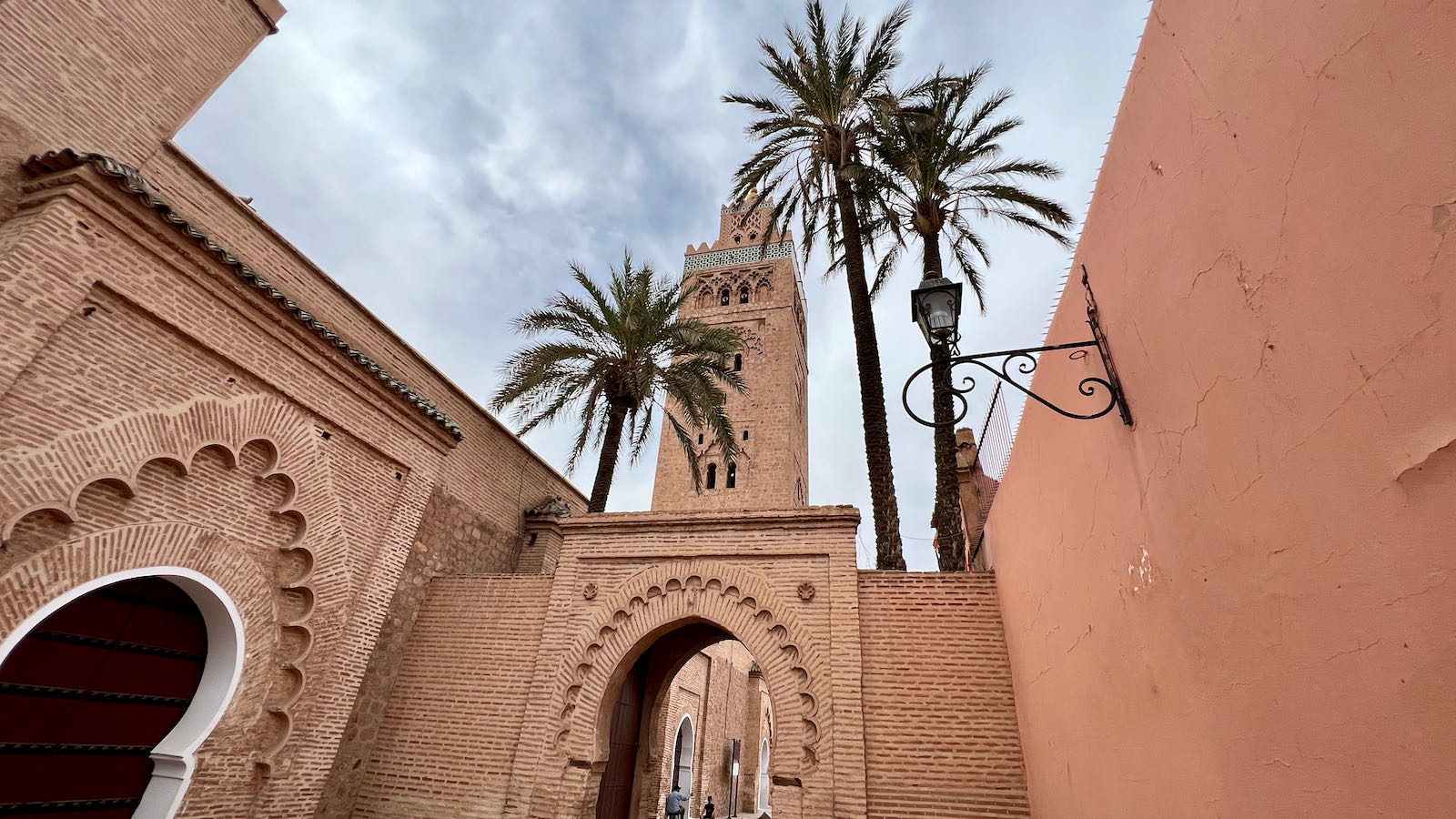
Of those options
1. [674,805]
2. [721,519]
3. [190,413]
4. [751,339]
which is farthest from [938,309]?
[751,339]

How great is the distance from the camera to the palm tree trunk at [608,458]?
10.1 metres

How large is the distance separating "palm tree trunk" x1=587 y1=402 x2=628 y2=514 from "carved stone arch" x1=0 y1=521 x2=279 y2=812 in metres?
4.81

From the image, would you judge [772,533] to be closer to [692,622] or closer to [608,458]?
[692,622]

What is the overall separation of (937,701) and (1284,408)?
5177mm

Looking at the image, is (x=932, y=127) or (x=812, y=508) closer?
(x=812, y=508)

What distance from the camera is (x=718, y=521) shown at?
7273 millimetres

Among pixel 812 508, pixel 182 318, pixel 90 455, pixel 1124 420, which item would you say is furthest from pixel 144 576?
pixel 1124 420

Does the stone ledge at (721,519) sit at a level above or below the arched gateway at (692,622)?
above

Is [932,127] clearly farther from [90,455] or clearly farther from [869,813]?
[90,455]

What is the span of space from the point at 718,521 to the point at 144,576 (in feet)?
16.7

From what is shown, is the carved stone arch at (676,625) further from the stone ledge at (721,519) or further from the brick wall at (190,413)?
the brick wall at (190,413)

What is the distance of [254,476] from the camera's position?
5.68 m

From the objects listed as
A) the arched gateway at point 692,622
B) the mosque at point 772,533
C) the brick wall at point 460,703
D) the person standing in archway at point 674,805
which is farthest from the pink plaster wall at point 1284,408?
the person standing in archway at point 674,805

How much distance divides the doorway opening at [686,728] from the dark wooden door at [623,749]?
1 cm
